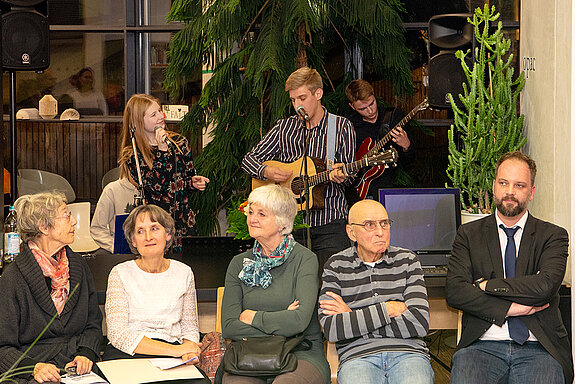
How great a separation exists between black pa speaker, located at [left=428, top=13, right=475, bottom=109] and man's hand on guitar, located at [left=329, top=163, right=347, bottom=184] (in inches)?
27.2

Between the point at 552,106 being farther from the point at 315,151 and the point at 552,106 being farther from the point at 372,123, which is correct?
the point at 372,123

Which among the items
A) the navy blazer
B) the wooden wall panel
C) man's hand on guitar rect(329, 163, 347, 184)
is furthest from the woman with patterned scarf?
the wooden wall panel

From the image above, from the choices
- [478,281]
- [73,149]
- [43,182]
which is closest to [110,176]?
[73,149]

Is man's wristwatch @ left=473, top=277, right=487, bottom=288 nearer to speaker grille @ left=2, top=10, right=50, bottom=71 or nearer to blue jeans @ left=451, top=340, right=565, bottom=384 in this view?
blue jeans @ left=451, top=340, right=565, bottom=384

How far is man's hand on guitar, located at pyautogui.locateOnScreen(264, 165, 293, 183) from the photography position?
4996mm

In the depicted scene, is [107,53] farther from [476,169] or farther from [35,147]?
[476,169]

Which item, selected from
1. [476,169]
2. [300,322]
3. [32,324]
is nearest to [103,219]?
[32,324]

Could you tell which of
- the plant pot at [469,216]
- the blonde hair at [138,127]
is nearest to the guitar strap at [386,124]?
the plant pot at [469,216]

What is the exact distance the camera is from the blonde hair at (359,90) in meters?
5.62

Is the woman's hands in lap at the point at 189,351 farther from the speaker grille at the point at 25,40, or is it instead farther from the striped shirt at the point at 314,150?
the speaker grille at the point at 25,40

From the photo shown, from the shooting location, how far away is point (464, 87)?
4.45m

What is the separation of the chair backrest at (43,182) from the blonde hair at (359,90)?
11.7 ft

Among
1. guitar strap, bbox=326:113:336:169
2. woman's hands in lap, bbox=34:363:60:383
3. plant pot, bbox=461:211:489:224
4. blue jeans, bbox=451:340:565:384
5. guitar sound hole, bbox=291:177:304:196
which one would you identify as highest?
guitar strap, bbox=326:113:336:169

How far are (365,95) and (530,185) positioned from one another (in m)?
2.00
